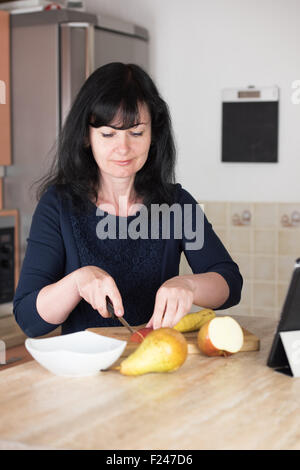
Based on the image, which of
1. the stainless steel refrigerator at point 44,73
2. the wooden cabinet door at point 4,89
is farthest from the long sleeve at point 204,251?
the wooden cabinet door at point 4,89

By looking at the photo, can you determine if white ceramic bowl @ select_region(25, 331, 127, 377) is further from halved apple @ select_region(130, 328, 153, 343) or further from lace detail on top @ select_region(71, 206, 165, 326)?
lace detail on top @ select_region(71, 206, 165, 326)

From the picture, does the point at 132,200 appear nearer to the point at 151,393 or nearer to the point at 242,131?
the point at 151,393

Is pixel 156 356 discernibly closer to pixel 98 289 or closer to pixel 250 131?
pixel 98 289

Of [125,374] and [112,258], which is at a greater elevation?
[112,258]

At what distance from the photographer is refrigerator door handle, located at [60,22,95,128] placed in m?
2.81

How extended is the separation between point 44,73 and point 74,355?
196 centimetres

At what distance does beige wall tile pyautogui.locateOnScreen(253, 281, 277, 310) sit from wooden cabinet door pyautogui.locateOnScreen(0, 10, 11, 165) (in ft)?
4.19

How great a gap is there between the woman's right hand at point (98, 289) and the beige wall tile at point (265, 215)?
5.95 feet

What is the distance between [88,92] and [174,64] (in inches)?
67.9

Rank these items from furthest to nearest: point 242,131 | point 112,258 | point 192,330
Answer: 1. point 242,131
2. point 112,258
3. point 192,330

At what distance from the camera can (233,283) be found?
170 cm

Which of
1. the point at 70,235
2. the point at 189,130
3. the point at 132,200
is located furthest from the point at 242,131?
the point at 70,235

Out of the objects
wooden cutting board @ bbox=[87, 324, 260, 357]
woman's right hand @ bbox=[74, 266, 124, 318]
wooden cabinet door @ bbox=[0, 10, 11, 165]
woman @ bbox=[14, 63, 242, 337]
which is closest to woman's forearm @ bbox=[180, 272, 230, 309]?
woman @ bbox=[14, 63, 242, 337]

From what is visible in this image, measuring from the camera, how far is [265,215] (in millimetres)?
3066
